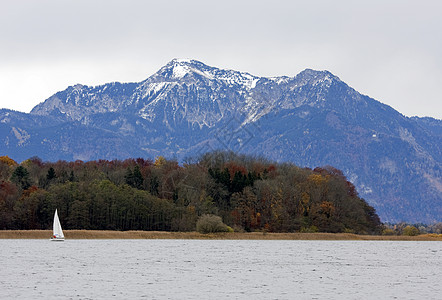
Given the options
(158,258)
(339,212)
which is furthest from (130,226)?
(158,258)

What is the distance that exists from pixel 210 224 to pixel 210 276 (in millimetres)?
74626

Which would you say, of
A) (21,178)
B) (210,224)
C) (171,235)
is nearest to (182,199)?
(171,235)

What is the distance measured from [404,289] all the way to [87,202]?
9182 cm

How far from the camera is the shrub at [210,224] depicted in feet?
461

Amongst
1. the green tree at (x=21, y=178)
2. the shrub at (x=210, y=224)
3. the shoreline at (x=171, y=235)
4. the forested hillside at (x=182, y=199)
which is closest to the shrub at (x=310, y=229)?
the forested hillside at (x=182, y=199)

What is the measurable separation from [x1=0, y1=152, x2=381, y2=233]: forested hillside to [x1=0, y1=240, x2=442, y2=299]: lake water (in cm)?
4530

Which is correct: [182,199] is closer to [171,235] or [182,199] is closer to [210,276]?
[171,235]

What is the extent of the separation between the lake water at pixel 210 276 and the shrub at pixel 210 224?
145 feet

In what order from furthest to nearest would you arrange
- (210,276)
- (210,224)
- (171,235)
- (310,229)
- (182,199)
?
(182,199) < (310,229) < (171,235) < (210,224) < (210,276)

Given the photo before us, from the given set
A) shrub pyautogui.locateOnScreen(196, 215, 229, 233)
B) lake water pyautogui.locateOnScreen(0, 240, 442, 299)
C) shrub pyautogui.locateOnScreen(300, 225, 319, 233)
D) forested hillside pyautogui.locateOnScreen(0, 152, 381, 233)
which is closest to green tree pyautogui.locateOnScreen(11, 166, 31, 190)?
forested hillside pyautogui.locateOnScreen(0, 152, 381, 233)

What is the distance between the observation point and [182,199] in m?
155

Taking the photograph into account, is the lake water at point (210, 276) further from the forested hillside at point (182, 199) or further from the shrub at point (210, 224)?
the forested hillside at point (182, 199)

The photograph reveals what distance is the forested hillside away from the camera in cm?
14088

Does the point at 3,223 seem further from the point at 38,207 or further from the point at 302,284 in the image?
the point at 302,284
